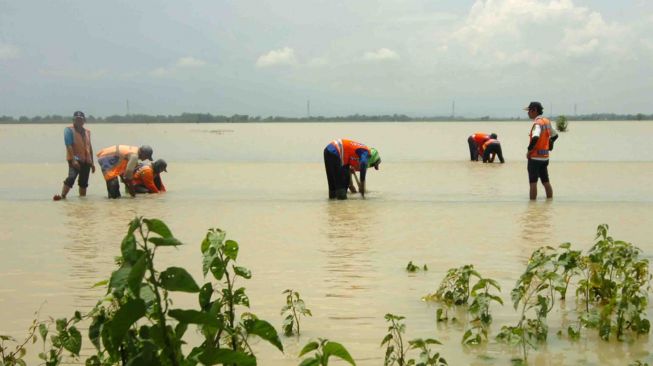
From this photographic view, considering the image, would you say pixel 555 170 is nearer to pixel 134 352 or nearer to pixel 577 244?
pixel 577 244

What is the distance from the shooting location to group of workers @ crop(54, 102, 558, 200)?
14.3m

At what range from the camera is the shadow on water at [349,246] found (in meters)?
7.50

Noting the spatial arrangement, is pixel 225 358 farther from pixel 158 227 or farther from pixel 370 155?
pixel 370 155

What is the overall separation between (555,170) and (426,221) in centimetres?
1425

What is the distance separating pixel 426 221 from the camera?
12.5 m

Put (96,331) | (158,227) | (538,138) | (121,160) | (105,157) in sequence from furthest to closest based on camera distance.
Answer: (121,160) → (105,157) → (538,138) → (96,331) → (158,227)

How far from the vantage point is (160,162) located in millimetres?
16625

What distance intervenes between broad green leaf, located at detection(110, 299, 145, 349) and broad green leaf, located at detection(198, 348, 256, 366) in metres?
0.35

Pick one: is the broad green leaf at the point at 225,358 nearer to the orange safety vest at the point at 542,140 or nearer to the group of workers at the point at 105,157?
the orange safety vest at the point at 542,140

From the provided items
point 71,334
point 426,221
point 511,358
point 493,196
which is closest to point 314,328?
point 511,358

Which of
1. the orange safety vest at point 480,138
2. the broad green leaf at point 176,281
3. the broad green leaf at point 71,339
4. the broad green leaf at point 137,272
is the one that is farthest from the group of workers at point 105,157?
the orange safety vest at point 480,138

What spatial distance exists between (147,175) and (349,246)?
8.04 m

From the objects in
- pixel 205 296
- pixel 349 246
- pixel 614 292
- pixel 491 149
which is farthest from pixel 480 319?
pixel 491 149

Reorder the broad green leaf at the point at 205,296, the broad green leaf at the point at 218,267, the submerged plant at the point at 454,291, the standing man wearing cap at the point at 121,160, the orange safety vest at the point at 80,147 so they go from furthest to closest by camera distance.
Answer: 1. the orange safety vest at the point at 80,147
2. the standing man wearing cap at the point at 121,160
3. the submerged plant at the point at 454,291
4. the broad green leaf at the point at 218,267
5. the broad green leaf at the point at 205,296
